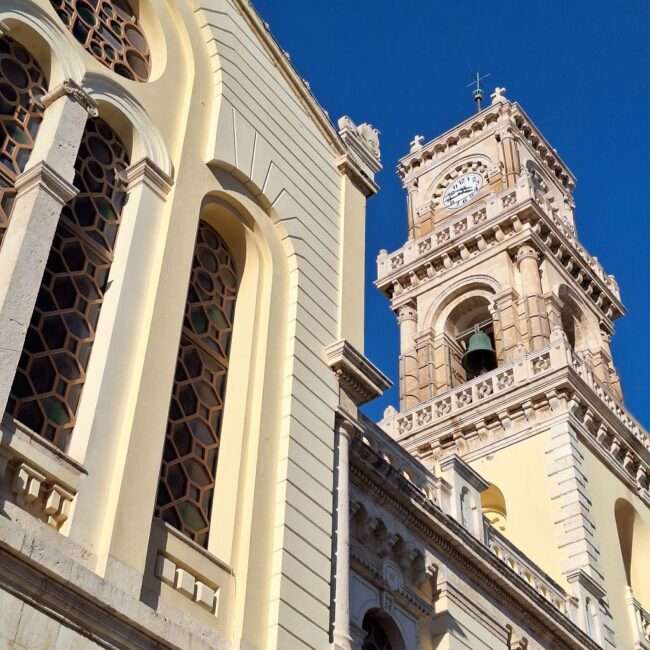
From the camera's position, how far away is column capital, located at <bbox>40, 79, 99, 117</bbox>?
1173 centimetres

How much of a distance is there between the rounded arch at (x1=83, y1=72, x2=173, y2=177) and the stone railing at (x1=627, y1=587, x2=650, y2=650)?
1513 cm

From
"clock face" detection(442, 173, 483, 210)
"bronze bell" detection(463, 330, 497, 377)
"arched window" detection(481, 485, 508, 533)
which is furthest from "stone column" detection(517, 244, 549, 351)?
"clock face" detection(442, 173, 483, 210)

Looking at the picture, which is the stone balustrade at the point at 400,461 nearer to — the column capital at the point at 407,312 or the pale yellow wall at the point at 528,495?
the pale yellow wall at the point at 528,495

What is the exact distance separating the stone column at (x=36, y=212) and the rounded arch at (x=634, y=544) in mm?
17977

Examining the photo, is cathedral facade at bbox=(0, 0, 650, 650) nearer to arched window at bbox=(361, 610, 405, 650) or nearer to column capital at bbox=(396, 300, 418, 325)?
arched window at bbox=(361, 610, 405, 650)

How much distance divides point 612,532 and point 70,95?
17.0 meters

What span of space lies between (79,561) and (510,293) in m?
22.1

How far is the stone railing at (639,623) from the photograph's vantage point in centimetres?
2305

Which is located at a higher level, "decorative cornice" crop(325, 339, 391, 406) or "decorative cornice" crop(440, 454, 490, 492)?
"decorative cornice" crop(440, 454, 490, 492)

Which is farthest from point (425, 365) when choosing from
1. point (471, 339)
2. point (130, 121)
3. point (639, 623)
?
point (130, 121)

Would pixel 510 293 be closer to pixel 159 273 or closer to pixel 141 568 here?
pixel 159 273

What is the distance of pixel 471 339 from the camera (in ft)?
99.6

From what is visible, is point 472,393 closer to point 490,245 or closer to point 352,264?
point 490,245

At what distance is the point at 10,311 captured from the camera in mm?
9812
